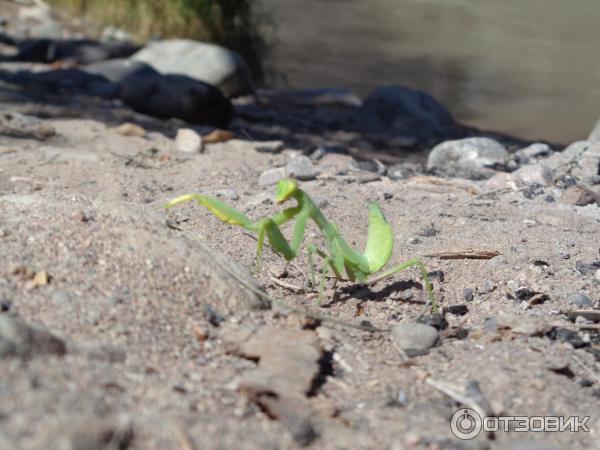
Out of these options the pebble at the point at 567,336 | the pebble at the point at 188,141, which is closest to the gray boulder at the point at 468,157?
the pebble at the point at 188,141

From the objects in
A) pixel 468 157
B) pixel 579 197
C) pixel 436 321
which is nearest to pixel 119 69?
pixel 468 157

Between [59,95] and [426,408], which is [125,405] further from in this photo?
[59,95]

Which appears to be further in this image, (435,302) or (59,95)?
(59,95)

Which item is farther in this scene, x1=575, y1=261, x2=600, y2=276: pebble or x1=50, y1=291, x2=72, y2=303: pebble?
x1=575, y1=261, x2=600, y2=276: pebble

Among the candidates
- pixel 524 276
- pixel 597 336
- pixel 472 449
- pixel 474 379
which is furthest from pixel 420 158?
pixel 472 449

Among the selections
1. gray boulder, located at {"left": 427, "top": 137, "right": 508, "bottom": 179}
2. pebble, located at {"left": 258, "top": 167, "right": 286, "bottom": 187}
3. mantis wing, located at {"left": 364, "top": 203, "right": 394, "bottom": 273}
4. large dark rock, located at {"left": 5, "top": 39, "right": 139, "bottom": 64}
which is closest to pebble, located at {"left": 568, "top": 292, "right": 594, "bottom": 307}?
mantis wing, located at {"left": 364, "top": 203, "right": 394, "bottom": 273}

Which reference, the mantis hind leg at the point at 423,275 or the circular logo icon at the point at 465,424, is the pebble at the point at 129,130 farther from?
the circular logo icon at the point at 465,424

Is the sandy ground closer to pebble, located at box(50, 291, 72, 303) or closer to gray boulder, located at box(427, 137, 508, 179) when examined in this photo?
pebble, located at box(50, 291, 72, 303)
